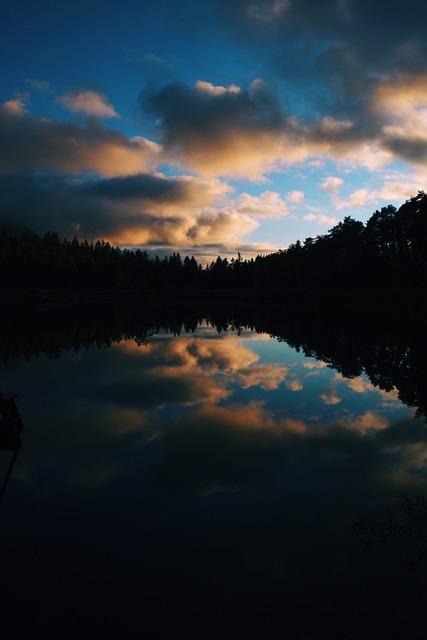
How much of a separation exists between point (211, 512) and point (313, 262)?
451 feet

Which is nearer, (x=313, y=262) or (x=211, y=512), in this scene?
(x=211, y=512)

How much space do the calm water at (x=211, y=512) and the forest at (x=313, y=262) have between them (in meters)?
70.1

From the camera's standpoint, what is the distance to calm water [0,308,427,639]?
20.4 ft

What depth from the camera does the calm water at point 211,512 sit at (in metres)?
6.22

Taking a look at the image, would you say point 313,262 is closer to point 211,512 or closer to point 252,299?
point 252,299

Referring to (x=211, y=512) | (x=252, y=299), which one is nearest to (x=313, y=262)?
(x=252, y=299)

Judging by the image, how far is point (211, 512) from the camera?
30.4ft

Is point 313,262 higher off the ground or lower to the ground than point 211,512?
higher

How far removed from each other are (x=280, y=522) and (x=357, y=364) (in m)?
20.3

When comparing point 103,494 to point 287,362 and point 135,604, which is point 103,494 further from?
point 287,362

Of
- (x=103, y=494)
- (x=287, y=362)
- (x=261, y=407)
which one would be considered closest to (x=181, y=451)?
(x=103, y=494)

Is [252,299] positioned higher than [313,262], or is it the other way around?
[313,262]

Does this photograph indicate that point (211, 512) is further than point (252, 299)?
No

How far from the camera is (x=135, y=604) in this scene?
6402 millimetres
